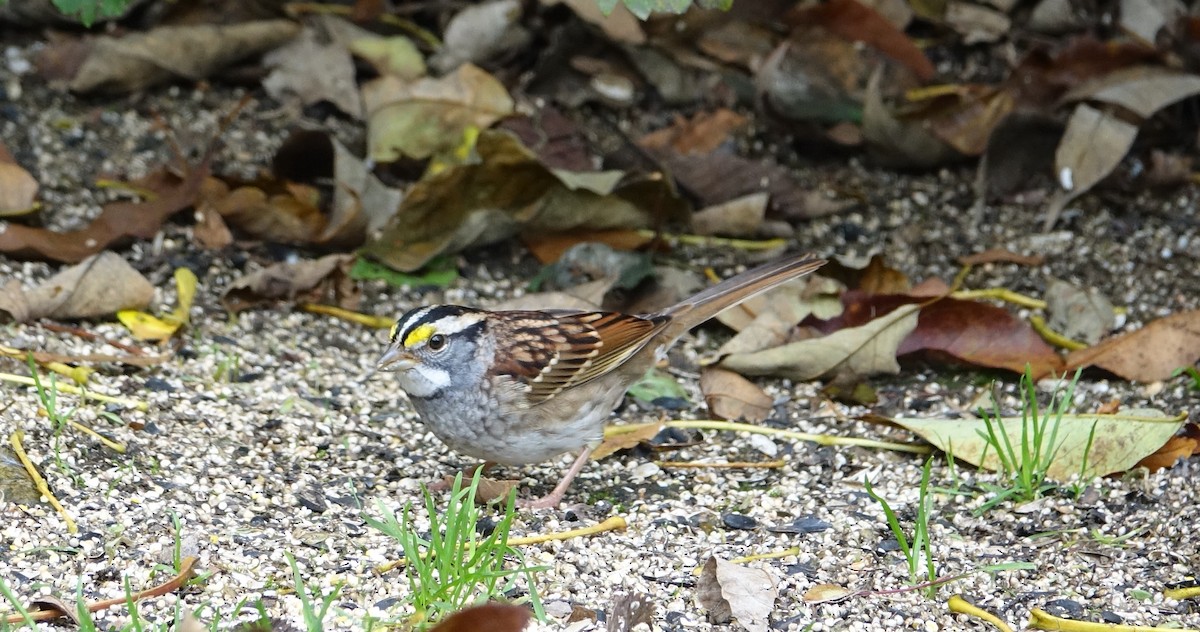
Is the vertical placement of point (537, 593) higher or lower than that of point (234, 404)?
higher

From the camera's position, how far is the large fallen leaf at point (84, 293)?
191 inches

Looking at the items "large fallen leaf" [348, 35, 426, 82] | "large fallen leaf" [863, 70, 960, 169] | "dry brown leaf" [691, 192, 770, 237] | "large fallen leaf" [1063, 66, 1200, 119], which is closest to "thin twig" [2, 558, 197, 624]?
"dry brown leaf" [691, 192, 770, 237]

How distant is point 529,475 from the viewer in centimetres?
485

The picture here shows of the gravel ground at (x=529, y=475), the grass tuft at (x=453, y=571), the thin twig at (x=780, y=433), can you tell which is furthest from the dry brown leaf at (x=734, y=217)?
the grass tuft at (x=453, y=571)

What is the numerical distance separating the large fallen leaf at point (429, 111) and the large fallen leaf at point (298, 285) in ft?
2.14

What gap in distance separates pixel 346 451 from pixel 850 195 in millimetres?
2666

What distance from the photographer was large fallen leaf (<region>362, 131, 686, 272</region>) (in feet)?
18.0

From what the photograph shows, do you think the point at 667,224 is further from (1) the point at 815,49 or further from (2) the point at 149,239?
(2) the point at 149,239

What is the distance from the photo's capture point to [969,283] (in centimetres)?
579

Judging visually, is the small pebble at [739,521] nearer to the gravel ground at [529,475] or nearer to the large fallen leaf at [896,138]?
the gravel ground at [529,475]

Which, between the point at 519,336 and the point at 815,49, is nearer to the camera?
the point at 519,336

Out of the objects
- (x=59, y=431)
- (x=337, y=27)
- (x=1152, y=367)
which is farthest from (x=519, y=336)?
(x=337, y=27)

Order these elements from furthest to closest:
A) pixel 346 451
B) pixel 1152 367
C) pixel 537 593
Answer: pixel 1152 367, pixel 346 451, pixel 537 593

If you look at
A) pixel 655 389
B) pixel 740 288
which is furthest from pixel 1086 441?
pixel 655 389
